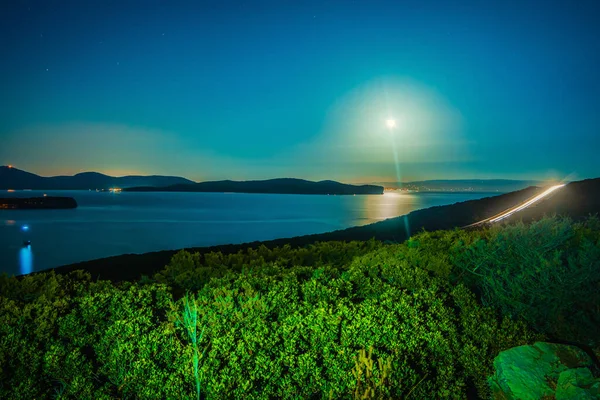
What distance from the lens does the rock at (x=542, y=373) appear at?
2969 mm

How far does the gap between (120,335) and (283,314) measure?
143 cm

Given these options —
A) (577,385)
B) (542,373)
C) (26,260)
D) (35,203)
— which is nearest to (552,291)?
(542,373)

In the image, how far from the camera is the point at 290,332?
3.35m

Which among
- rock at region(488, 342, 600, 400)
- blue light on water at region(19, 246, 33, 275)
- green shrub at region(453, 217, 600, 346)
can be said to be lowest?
blue light on water at region(19, 246, 33, 275)

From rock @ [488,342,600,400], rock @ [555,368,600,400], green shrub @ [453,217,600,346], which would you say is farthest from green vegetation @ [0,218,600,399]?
rock @ [555,368,600,400]

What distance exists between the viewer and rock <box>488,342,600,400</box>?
2969mm

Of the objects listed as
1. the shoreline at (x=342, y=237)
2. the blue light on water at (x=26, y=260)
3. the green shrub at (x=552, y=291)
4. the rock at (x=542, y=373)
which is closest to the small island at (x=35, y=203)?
the blue light on water at (x=26, y=260)

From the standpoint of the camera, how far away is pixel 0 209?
72.5m

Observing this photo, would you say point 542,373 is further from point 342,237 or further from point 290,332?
point 342,237

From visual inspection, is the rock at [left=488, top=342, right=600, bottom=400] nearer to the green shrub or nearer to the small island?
the green shrub

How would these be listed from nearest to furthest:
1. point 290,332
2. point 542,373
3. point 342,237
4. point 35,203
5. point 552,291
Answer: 1. point 542,373
2. point 290,332
3. point 552,291
4. point 342,237
5. point 35,203

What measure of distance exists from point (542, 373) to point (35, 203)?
9338cm

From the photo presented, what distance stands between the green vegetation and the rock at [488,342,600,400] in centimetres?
18

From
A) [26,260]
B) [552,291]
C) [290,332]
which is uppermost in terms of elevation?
[552,291]
